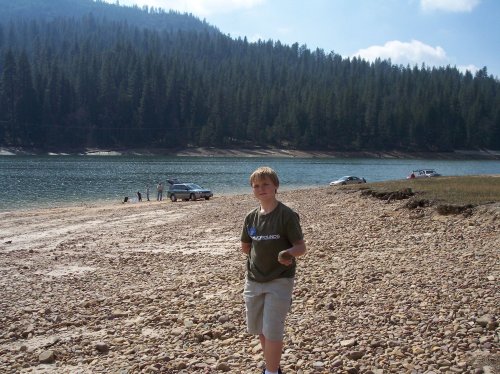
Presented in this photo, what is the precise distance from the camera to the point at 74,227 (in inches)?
982

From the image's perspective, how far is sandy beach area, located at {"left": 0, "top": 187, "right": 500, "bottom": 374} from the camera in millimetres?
6645

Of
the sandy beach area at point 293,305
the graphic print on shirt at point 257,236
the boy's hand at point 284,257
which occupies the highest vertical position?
the graphic print on shirt at point 257,236

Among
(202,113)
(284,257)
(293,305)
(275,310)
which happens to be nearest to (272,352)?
(275,310)

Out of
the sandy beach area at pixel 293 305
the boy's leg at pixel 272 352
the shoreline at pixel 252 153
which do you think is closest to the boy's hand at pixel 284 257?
the boy's leg at pixel 272 352

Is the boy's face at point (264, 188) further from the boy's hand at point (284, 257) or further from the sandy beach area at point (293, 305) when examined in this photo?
the sandy beach area at point (293, 305)

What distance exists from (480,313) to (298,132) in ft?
455

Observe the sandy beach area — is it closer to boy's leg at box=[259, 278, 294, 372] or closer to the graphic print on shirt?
boy's leg at box=[259, 278, 294, 372]

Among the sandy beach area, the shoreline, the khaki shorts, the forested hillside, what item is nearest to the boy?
the khaki shorts

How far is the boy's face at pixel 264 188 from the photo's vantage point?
5.44m

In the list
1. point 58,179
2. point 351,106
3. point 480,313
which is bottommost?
point 58,179

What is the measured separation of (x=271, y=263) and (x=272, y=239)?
26 cm

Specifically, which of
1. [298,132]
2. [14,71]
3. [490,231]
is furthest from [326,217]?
[14,71]

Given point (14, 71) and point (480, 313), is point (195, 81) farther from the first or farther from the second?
point (480, 313)

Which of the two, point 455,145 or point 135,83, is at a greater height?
point 135,83
